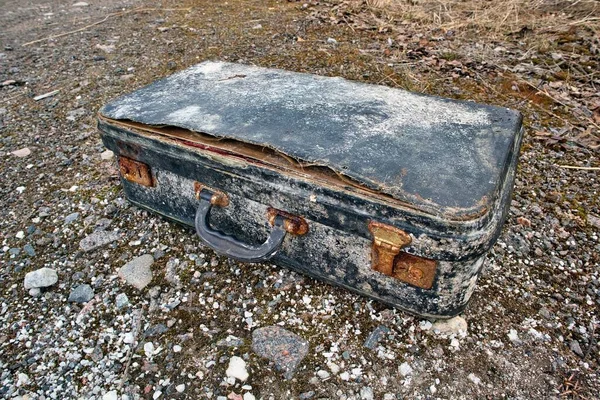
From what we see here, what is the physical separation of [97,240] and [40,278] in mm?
244

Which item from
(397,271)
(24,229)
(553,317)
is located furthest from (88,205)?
(553,317)

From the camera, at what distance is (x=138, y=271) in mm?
1555

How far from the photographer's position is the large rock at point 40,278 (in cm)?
150

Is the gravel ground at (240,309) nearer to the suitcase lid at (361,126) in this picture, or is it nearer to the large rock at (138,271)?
the large rock at (138,271)

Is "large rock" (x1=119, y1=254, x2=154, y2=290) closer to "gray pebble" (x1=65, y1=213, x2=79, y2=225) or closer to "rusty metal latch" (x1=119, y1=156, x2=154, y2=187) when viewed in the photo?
"rusty metal latch" (x1=119, y1=156, x2=154, y2=187)

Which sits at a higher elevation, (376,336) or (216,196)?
(216,196)

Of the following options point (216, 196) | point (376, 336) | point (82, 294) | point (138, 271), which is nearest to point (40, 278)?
point (82, 294)

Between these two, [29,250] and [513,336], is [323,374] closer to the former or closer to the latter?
[513,336]

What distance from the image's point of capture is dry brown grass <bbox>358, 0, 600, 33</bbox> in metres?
3.46

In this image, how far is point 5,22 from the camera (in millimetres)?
4109

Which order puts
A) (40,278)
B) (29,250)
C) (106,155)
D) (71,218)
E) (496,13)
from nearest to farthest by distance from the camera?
(40,278) < (29,250) < (71,218) < (106,155) < (496,13)

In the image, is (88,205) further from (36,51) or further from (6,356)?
(36,51)

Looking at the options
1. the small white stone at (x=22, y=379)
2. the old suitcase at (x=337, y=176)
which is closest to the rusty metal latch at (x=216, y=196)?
the old suitcase at (x=337, y=176)

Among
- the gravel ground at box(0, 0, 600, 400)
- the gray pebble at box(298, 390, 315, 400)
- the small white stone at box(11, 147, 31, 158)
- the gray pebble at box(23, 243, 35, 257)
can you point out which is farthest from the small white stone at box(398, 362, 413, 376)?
the small white stone at box(11, 147, 31, 158)
